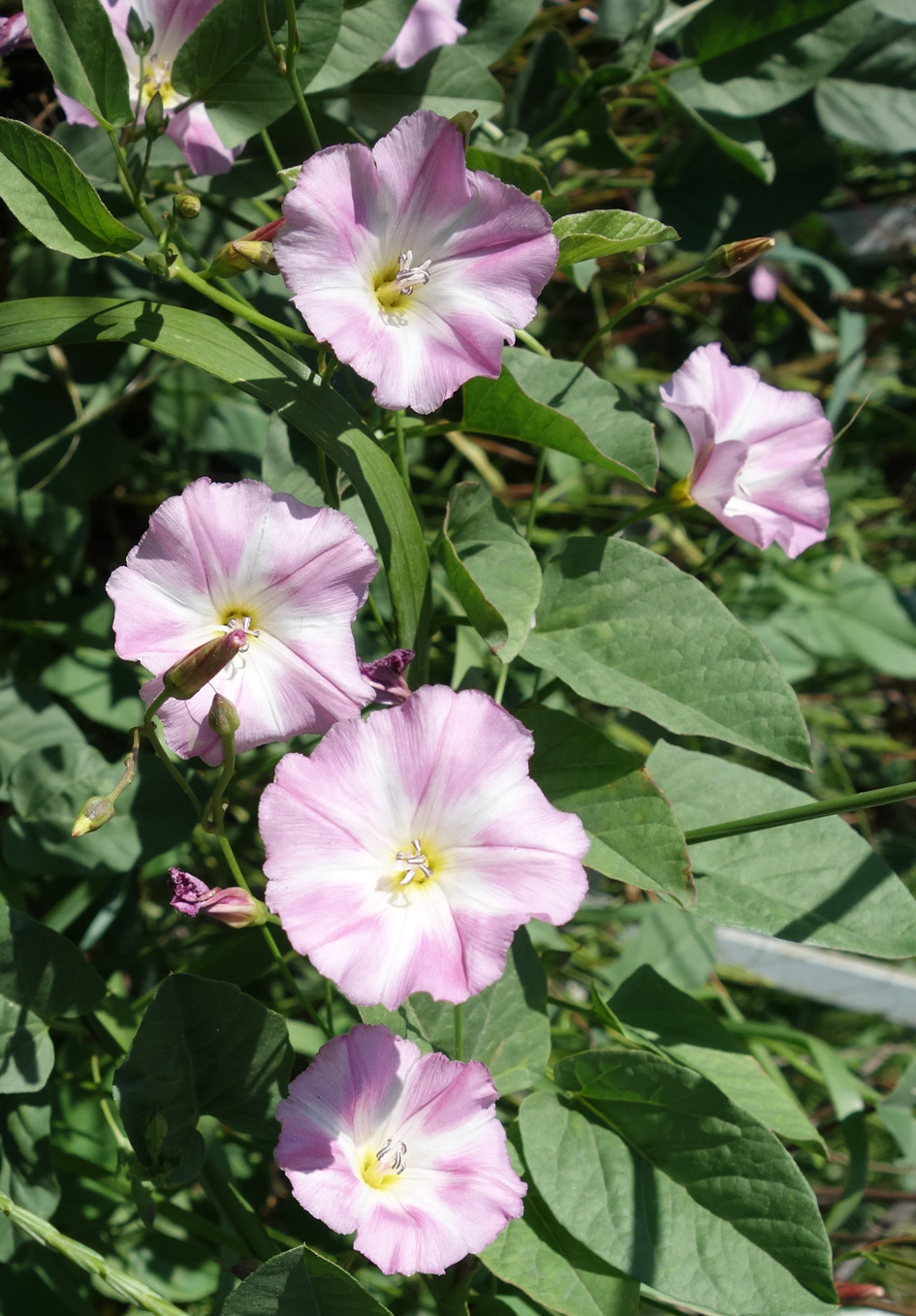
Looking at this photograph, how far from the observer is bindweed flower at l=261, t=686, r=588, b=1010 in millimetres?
632

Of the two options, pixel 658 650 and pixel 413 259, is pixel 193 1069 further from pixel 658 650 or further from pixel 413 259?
pixel 413 259

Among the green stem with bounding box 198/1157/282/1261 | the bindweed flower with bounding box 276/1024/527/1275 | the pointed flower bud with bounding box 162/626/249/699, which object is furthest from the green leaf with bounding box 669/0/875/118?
the green stem with bounding box 198/1157/282/1261

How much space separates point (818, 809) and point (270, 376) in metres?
0.51

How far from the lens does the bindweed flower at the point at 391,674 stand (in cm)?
73

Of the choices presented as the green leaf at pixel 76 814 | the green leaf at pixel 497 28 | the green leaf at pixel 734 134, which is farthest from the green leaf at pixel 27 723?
the green leaf at pixel 734 134

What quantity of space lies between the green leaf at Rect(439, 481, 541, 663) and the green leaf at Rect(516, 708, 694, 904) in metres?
0.11

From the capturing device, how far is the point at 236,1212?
2.67 ft

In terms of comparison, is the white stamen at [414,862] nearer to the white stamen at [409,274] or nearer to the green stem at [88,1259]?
the green stem at [88,1259]

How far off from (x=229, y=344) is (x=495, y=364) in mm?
212

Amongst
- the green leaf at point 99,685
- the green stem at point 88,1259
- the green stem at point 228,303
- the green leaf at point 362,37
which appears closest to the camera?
the green stem at point 88,1259

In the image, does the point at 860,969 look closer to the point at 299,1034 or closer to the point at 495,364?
the point at 299,1034

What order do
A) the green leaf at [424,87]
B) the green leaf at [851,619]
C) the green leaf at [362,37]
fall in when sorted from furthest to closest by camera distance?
1. the green leaf at [851,619]
2. the green leaf at [424,87]
3. the green leaf at [362,37]

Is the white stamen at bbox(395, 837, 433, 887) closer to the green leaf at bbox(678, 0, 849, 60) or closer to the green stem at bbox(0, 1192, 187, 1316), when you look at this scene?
the green stem at bbox(0, 1192, 187, 1316)

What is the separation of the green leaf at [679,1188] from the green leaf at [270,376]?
406mm
